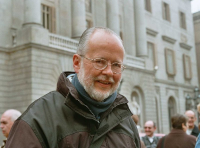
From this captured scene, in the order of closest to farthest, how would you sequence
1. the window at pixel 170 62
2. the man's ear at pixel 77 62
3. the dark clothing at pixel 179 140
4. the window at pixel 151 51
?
the man's ear at pixel 77 62
the dark clothing at pixel 179 140
the window at pixel 151 51
the window at pixel 170 62

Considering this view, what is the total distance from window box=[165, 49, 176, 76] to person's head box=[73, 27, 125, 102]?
2857 centimetres

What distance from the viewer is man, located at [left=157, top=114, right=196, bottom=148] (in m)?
5.10

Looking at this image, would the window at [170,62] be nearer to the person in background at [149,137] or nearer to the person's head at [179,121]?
the person in background at [149,137]

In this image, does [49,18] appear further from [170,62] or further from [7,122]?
[7,122]

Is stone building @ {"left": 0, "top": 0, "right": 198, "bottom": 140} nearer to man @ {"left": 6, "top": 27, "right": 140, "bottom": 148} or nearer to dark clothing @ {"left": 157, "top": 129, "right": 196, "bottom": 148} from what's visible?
dark clothing @ {"left": 157, "top": 129, "right": 196, "bottom": 148}

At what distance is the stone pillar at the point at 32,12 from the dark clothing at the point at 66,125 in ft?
52.1

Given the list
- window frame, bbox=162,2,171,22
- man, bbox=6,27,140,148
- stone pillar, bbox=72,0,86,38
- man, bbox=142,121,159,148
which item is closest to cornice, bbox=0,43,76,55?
stone pillar, bbox=72,0,86,38

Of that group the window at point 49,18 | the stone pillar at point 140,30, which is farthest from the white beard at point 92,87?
the stone pillar at point 140,30

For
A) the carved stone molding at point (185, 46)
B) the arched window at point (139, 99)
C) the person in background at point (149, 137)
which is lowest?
the person in background at point (149, 137)

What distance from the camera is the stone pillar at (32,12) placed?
17.4m

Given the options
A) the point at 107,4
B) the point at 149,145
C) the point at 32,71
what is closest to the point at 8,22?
the point at 32,71

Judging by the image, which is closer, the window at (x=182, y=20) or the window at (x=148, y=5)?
the window at (x=148, y=5)

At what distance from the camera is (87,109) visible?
74.9 inches

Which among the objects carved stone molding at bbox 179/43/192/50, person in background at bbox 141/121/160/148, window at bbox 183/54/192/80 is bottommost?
person in background at bbox 141/121/160/148
